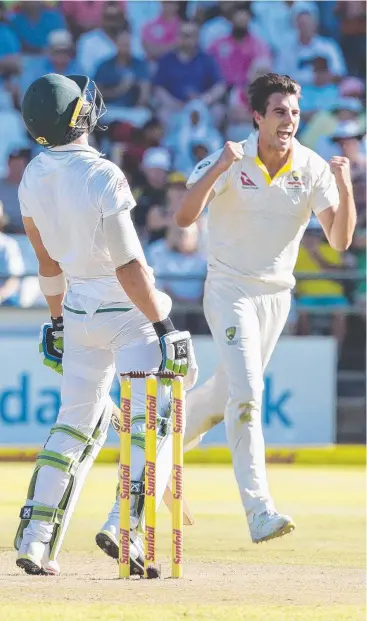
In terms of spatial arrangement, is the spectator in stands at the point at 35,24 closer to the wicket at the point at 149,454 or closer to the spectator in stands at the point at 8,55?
the spectator in stands at the point at 8,55

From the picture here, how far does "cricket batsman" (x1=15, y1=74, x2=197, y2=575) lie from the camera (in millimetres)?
5008

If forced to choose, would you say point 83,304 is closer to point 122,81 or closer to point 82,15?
point 122,81

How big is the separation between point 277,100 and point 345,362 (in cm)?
540

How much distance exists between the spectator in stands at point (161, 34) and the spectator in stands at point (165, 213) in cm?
234

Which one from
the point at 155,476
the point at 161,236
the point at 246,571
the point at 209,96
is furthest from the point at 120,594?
the point at 209,96

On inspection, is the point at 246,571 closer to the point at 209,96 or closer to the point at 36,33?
the point at 209,96

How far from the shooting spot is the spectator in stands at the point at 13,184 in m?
13.0

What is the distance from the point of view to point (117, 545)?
5027 millimetres

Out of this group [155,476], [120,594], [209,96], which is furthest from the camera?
[209,96]

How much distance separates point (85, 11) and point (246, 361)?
9.21 m

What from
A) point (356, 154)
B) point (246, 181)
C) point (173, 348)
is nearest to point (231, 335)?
point (246, 181)

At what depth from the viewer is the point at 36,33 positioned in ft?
47.7

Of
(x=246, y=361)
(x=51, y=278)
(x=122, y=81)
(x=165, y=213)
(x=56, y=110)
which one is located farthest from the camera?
(x=122, y=81)

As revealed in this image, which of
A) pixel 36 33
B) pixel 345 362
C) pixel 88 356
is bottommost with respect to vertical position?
pixel 345 362
